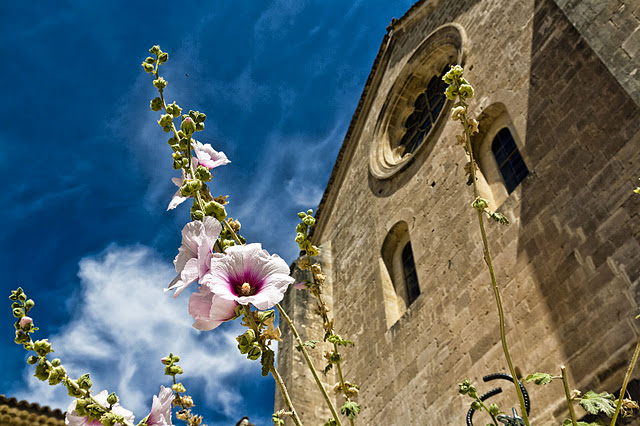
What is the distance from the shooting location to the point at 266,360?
1317mm

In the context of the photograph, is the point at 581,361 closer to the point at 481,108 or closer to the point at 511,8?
the point at 481,108

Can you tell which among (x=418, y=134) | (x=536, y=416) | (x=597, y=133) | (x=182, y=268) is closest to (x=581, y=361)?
(x=536, y=416)

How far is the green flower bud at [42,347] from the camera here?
1.34 metres

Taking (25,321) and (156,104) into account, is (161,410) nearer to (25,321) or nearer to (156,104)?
(25,321)

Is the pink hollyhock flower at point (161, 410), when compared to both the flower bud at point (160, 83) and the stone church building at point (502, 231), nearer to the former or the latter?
the flower bud at point (160, 83)

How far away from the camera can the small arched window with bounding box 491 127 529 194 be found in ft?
20.5

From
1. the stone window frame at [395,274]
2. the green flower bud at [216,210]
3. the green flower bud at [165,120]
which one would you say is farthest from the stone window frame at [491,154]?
the green flower bud at [216,210]

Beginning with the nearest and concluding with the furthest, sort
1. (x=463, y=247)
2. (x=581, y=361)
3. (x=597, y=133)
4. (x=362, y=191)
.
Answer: (x=581, y=361) < (x=597, y=133) < (x=463, y=247) < (x=362, y=191)

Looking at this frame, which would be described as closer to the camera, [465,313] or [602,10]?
[602,10]

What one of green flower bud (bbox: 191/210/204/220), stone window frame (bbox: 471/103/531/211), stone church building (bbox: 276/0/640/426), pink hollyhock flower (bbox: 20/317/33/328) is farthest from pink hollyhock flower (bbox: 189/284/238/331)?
stone window frame (bbox: 471/103/531/211)

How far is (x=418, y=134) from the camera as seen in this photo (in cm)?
Answer: 966

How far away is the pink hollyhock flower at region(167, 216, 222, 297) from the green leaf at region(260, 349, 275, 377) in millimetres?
249

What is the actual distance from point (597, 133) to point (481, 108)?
2.09 meters

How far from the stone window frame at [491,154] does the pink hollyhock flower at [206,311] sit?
5.51m
